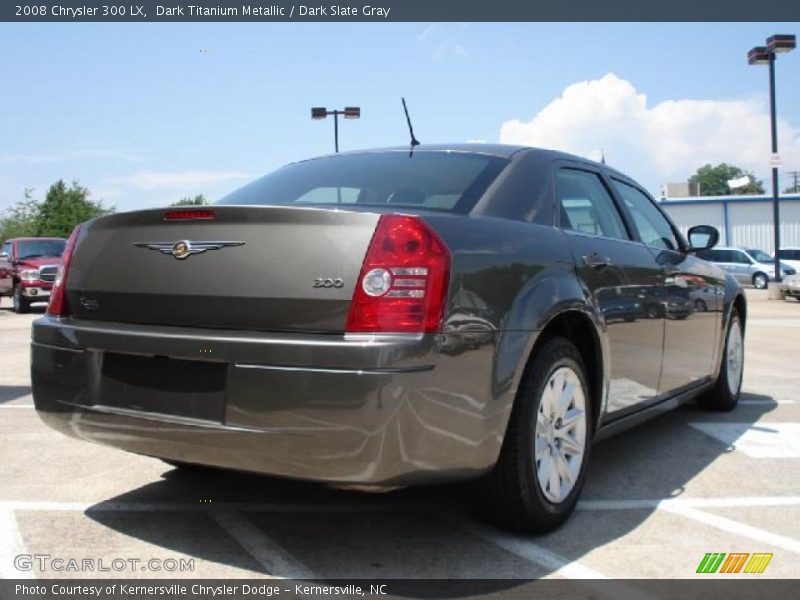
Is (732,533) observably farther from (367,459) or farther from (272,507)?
(272,507)

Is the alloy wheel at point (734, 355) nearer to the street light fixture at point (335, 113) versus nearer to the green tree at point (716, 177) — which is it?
the street light fixture at point (335, 113)

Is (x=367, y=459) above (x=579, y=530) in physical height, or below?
above

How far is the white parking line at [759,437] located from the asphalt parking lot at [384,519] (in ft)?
0.08

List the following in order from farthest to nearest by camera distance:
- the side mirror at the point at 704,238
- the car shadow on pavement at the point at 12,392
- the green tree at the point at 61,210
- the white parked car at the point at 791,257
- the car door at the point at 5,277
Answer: the green tree at the point at 61,210
the white parked car at the point at 791,257
the car door at the point at 5,277
the car shadow on pavement at the point at 12,392
the side mirror at the point at 704,238

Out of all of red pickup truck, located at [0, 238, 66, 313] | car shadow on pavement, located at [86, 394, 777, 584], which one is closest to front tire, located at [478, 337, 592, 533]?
car shadow on pavement, located at [86, 394, 777, 584]

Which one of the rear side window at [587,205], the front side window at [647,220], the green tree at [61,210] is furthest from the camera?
the green tree at [61,210]

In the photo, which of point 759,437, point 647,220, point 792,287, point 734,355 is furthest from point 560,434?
point 792,287

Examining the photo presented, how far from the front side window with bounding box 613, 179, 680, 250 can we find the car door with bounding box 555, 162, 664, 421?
0.23 m

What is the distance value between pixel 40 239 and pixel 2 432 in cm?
1573

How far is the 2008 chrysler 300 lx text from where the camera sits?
8.22 feet

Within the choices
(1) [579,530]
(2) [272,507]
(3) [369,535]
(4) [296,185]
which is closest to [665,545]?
(1) [579,530]

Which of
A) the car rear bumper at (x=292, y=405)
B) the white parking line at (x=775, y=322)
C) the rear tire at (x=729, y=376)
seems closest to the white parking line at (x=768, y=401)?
the rear tire at (x=729, y=376)

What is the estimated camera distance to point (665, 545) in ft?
9.94

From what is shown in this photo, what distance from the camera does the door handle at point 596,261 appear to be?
11.5 ft
